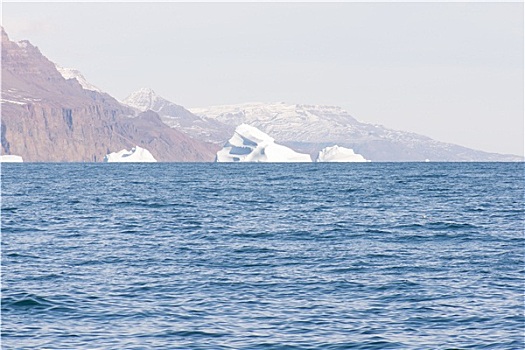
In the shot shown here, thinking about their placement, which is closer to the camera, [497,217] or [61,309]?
[61,309]

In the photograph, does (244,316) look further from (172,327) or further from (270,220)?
(270,220)

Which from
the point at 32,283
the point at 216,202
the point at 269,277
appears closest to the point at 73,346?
the point at 32,283

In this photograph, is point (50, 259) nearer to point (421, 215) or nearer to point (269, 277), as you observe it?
point (269, 277)

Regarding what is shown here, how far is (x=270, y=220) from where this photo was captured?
50.6m

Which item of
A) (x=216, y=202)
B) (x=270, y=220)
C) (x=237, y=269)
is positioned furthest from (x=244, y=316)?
(x=216, y=202)

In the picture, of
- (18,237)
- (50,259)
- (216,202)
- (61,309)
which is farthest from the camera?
(216,202)

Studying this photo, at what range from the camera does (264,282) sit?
89.4 feet

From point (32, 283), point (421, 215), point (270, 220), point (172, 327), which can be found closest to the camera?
point (172, 327)

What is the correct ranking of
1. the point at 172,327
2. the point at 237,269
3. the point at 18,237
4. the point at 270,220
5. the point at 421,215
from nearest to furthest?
the point at 172,327, the point at 237,269, the point at 18,237, the point at 270,220, the point at 421,215

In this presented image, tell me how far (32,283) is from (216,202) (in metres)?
42.0

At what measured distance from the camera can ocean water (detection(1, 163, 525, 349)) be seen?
2045 cm

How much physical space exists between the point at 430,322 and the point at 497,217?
3201 centimetres

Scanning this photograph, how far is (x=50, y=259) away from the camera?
106ft

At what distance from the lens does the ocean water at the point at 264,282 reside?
20.5m
